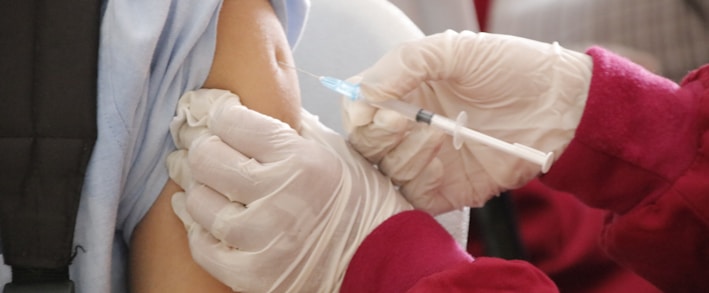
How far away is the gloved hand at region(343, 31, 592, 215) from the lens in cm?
84

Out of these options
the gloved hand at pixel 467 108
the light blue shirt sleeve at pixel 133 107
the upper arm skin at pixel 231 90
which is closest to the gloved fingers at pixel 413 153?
the gloved hand at pixel 467 108

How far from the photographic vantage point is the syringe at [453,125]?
79 centimetres

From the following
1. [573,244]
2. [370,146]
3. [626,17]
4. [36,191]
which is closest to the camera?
[36,191]

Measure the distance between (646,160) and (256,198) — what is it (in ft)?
1.58

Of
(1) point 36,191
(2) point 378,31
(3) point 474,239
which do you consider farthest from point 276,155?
(3) point 474,239

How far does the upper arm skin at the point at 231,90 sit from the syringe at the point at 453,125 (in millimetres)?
61

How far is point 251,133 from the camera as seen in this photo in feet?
2.53

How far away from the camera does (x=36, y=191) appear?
0.74 metres

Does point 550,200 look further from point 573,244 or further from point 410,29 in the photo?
point 410,29

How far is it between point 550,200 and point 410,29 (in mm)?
632

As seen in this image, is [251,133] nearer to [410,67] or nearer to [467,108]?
[410,67]

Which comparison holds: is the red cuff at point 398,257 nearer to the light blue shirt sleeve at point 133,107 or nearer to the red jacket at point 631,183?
the red jacket at point 631,183

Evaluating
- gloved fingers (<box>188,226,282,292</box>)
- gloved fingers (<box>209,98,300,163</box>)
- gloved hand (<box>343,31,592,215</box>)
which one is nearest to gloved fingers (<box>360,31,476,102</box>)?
gloved hand (<box>343,31,592,215</box>)

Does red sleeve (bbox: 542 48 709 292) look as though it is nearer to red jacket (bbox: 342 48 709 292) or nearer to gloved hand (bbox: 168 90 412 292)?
red jacket (bbox: 342 48 709 292)
